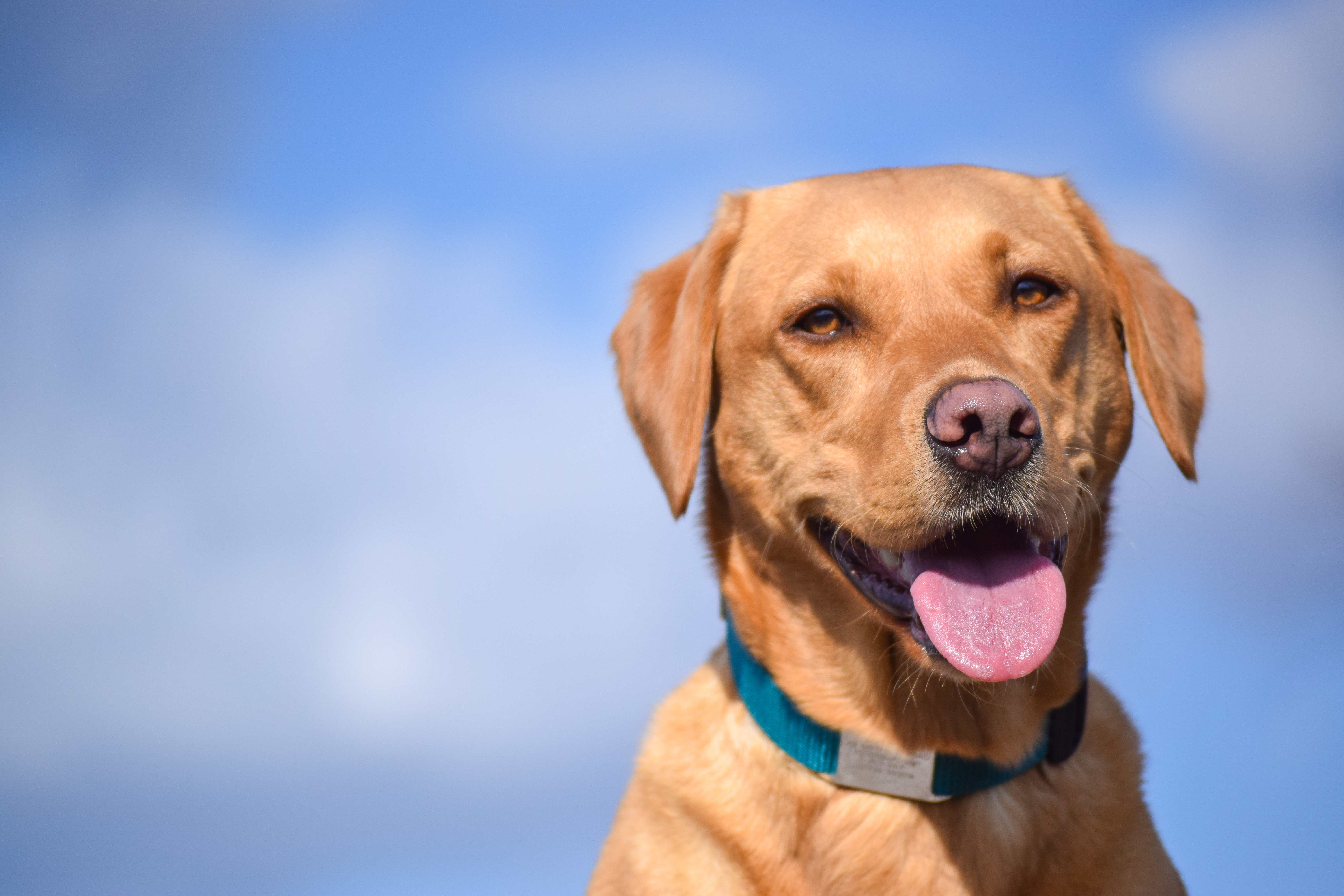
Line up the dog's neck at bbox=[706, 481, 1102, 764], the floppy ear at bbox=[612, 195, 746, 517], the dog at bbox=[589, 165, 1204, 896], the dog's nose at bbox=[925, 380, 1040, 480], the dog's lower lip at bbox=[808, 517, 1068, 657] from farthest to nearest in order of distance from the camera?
the floppy ear at bbox=[612, 195, 746, 517], the dog's neck at bbox=[706, 481, 1102, 764], the dog's lower lip at bbox=[808, 517, 1068, 657], the dog at bbox=[589, 165, 1204, 896], the dog's nose at bbox=[925, 380, 1040, 480]

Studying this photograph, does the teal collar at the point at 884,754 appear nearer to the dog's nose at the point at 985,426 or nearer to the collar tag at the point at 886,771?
the collar tag at the point at 886,771

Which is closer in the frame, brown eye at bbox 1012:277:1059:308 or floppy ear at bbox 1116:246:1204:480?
brown eye at bbox 1012:277:1059:308

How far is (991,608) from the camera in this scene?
11.6ft

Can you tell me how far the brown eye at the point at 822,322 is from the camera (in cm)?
405

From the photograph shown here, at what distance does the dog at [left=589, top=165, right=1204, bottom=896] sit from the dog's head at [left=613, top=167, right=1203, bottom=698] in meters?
0.01

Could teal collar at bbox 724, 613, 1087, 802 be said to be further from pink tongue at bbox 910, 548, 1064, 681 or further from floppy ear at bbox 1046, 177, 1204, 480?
floppy ear at bbox 1046, 177, 1204, 480

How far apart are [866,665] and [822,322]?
43.3 inches

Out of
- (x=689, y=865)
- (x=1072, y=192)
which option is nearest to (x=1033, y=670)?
(x=689, y=865)

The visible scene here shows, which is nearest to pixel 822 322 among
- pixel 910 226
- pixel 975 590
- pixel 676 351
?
pixel 910 226

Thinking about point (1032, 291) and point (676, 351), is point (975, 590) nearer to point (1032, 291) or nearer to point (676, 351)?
point (1032, 291)

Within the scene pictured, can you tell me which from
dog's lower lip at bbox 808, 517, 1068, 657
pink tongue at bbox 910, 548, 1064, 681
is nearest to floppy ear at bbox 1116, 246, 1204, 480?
dog's lower lip at bbox 808, 517, 1068, 657

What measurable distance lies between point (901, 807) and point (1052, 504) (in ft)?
3.36

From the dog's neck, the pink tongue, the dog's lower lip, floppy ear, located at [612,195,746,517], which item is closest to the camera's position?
the pink tongue

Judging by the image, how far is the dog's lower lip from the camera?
3.71 metres
